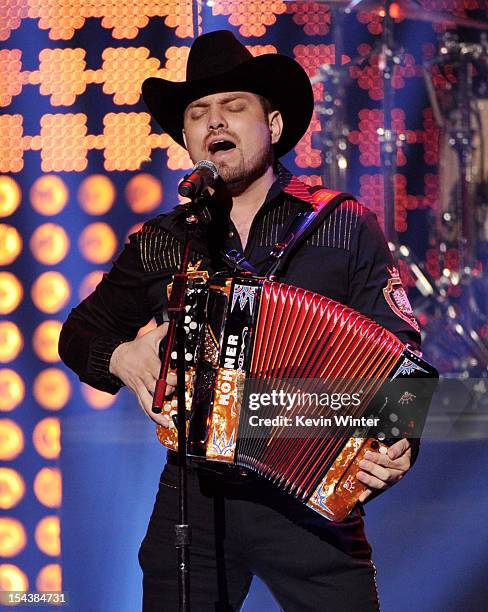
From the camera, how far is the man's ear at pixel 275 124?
2.45m

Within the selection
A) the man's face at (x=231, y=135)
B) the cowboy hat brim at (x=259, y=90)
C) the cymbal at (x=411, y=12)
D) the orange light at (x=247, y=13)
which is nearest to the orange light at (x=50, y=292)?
the orange light at (x=247, y=13)

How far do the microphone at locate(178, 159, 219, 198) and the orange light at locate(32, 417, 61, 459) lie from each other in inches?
94.1

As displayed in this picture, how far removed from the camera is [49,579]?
11.7 ft

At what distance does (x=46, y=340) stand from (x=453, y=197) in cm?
242

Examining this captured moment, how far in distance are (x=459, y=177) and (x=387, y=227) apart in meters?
0.64

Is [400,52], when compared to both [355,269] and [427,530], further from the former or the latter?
[355,269]

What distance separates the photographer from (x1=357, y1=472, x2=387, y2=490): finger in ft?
6.01

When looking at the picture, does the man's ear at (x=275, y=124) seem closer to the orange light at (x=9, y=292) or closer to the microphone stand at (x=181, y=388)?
the microphone stand at (x=181, y=388)

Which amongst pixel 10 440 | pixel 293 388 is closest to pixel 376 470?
pixel 293 388

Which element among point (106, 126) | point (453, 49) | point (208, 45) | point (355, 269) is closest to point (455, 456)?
point (355, 269)

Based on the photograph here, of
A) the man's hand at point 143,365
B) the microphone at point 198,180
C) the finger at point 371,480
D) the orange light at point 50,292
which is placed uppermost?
the microphone at point 198,180

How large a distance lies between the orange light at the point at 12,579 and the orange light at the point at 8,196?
1.61 metres

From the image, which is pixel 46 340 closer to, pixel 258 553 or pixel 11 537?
pixel 11 537

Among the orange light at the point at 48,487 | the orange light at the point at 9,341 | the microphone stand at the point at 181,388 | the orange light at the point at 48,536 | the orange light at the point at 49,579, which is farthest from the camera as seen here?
the orange light at the point at 9,341
